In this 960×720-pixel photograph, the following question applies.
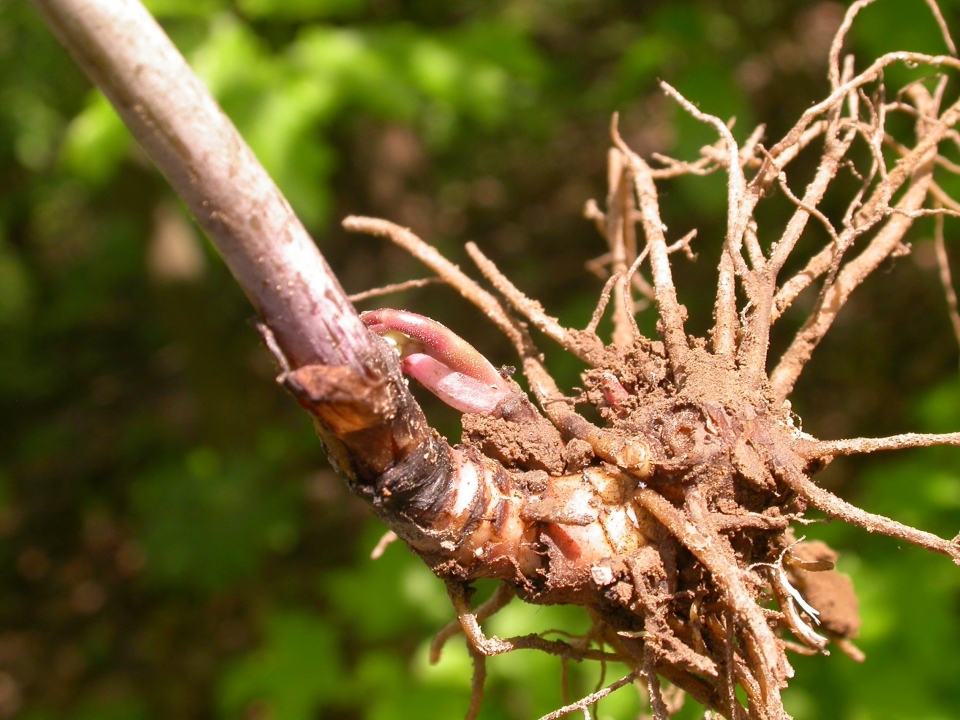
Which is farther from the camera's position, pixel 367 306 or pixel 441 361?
pixel 367 306

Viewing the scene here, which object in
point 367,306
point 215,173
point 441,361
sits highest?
point 367,306

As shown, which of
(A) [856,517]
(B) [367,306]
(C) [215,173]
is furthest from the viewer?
(B) [367,306]

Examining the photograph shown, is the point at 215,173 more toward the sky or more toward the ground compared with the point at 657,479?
more toward the sky

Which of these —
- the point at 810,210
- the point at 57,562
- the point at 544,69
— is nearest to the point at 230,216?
the point at 810,210

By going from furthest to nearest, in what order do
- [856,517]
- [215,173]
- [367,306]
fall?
1. [367,306]
2. [856,517]
3. [215,173]

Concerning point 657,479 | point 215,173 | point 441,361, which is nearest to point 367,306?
point 441,361

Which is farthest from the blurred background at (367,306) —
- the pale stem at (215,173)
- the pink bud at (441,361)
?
the pale stem at (215,173)

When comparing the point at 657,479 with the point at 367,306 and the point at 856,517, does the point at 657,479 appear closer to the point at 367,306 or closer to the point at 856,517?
the point at 856,517

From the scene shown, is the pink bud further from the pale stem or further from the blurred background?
the blurred background
